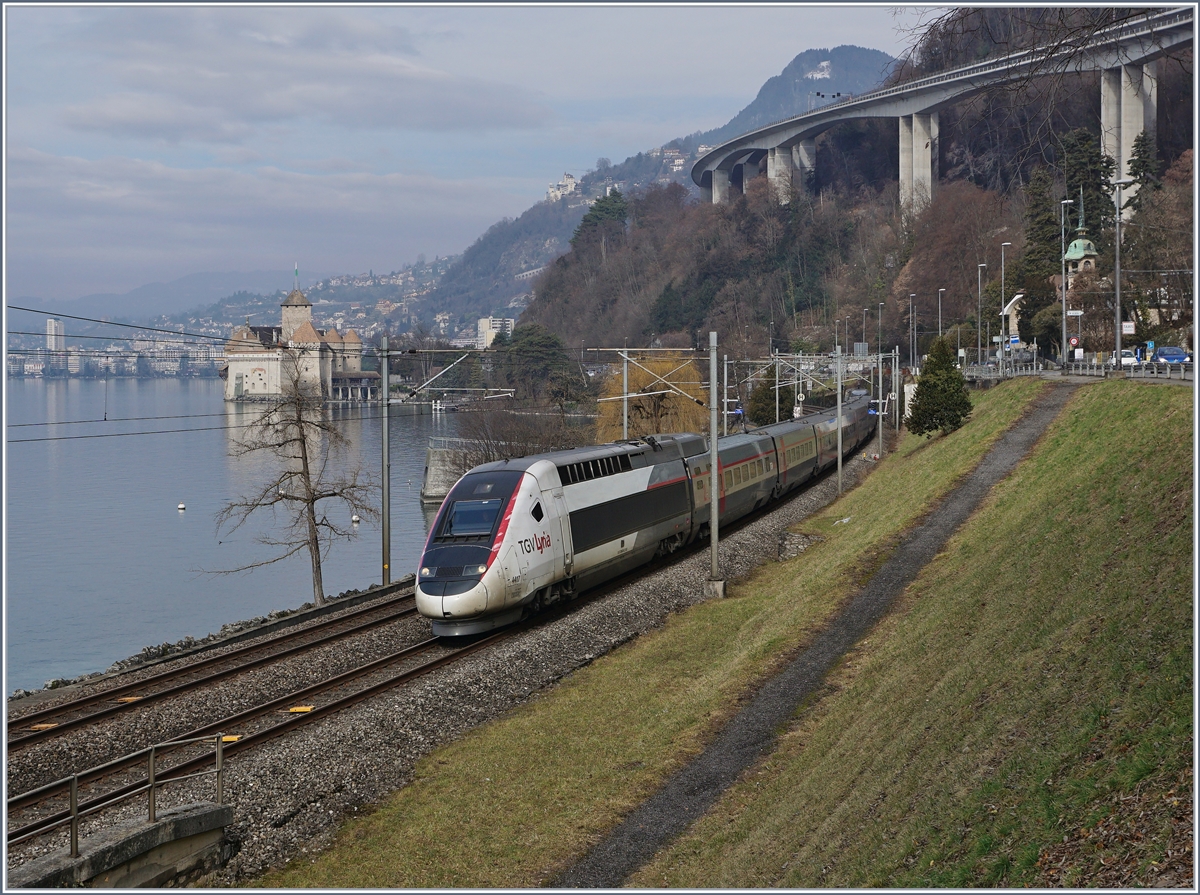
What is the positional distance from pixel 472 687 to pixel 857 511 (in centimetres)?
2258

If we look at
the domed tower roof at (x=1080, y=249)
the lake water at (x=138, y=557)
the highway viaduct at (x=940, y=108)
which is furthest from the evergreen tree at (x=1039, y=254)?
the lake water at (x=138, y=557)

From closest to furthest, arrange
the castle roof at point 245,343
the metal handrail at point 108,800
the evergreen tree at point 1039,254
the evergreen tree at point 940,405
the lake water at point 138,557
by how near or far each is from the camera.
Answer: the metal handrail at point 108,800 < the castle roof at point 245,343 < the lake water at point 138,557 < the evergreen tree at point 940,405 < the evergreen tree at point 1039,254

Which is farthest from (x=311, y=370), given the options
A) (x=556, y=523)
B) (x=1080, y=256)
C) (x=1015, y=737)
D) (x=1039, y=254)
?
(x=1015, y=737)

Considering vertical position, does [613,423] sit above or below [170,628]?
above

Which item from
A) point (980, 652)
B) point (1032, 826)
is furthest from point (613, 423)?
point (1032, 826)

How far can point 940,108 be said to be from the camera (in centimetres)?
12794

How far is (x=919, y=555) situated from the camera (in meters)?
25.3

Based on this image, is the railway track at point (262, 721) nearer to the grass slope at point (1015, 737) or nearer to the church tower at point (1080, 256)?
the grass slope at point (1015, 737)

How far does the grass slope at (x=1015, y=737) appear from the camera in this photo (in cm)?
869

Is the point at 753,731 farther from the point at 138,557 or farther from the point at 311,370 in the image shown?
the point at 311,370

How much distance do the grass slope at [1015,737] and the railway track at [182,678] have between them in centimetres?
1011

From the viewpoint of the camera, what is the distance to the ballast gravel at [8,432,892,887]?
43.2 ft

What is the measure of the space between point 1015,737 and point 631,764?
6.13 meters

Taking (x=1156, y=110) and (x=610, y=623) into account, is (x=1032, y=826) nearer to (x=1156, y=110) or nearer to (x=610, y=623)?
(x=610, y=623)
